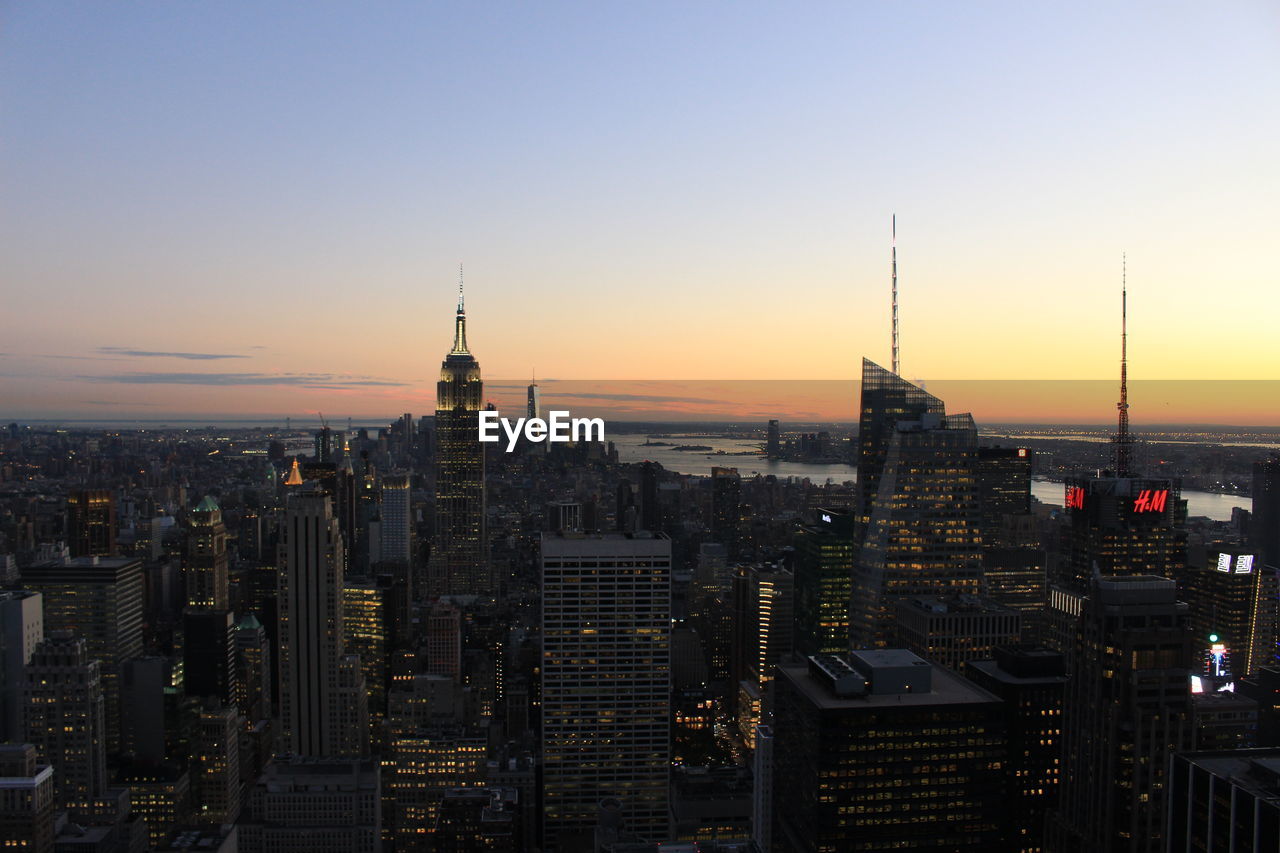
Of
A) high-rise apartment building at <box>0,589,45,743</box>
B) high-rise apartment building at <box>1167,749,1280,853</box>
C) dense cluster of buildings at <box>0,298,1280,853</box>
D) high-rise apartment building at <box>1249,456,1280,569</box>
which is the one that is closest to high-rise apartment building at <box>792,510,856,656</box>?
dense cluster of buildings at <box>0,298,1280,853</box>

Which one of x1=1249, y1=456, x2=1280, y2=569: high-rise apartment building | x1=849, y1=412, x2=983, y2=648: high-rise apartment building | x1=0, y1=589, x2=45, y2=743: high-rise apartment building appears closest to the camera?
x1=0, y1=589, x2=45, y2=743: high-rise apartment building

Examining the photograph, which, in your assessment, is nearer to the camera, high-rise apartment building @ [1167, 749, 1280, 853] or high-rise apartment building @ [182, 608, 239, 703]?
high-rise apartment building @ [1167, 749, 1280, 853]

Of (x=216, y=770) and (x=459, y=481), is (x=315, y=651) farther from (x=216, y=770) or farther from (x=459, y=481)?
(x=459, y=481)

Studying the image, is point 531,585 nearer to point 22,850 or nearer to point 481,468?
point 481,468

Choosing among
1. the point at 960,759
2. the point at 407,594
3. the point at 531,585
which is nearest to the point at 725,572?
the point at 531,585

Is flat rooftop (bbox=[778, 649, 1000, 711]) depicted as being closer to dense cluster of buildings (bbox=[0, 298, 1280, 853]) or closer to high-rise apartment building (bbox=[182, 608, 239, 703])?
dense cluster of buildings (bbox=[0, 298, 1280, 853])

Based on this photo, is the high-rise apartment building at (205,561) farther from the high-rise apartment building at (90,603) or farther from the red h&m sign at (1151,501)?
the red h&m sign at (1151,501)
